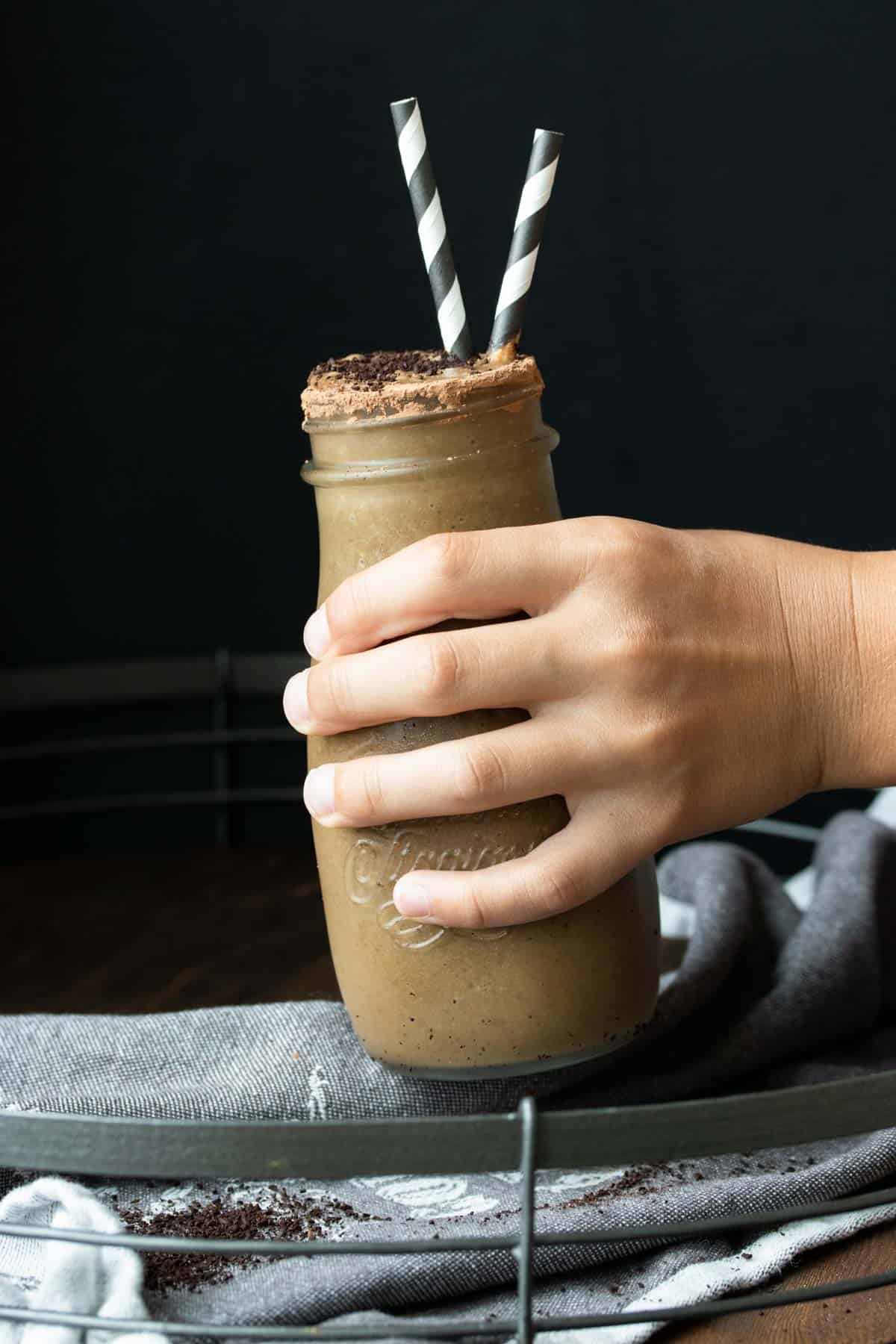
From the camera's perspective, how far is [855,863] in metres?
0.77

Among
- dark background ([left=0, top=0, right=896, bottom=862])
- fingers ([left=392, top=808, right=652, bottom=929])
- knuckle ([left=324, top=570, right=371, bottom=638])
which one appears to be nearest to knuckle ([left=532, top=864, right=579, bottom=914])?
fingers ([left=392, top=808, right=652, bottom=929])

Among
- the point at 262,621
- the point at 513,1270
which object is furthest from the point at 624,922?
the point at 262,621

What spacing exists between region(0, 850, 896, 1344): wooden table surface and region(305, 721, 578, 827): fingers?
29cm

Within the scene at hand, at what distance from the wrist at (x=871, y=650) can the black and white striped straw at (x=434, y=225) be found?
16 cm

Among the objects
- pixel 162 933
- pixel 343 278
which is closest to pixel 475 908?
pixel 162 933

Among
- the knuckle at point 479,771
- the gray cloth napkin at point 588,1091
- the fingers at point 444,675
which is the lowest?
the gray cloth napkin at point 588,1091

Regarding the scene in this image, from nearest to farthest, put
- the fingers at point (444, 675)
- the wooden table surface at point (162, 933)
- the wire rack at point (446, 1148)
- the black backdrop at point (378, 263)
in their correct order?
the wire rack at point (446, 1148) < the fingers at point (444, 675) < the wooden table surface at point (162, 933) < the black backdrop at point (378, 263)

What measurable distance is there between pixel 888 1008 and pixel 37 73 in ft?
4.38

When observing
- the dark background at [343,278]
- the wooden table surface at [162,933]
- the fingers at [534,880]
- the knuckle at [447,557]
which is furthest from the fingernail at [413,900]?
the dark background at [343,278]

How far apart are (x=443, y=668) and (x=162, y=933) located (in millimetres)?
474

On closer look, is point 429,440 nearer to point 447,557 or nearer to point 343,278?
point 447,557

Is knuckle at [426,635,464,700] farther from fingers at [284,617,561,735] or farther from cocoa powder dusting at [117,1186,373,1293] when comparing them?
cocoa powder dusting at [117,1186,373,1293]

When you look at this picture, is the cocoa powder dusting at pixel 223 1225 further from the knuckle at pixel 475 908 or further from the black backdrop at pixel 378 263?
the black backdrop at pixel 378 263

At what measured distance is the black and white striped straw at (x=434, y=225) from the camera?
53cm
